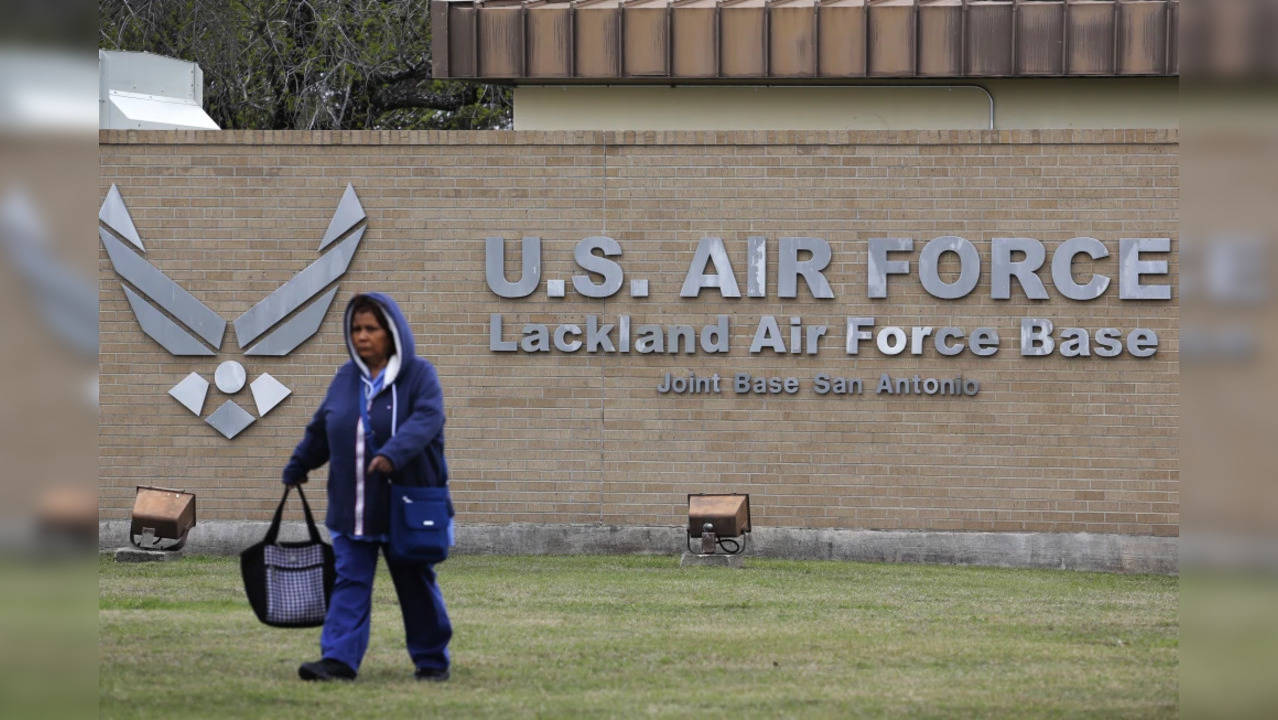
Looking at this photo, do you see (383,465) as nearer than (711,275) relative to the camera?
Yes

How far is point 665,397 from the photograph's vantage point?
14820 mm

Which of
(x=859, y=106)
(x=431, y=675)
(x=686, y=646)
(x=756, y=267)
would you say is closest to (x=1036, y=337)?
(x=756, y=267)

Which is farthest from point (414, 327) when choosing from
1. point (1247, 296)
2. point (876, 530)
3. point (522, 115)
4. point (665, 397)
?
point (1247, 296)

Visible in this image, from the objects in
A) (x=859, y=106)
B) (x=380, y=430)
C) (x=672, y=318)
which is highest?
(x=859, y=106)

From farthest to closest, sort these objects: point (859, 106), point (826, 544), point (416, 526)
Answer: point (859, 106)
point (826, 544)
point (416, 526)

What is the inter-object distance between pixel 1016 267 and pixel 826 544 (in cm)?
290

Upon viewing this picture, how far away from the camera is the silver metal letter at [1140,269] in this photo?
47.1 feet

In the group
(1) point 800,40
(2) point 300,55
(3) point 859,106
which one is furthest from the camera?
(2) point 300,55

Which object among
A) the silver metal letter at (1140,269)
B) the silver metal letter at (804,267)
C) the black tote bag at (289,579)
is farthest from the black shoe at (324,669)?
the silver metal letter at (1140,269)

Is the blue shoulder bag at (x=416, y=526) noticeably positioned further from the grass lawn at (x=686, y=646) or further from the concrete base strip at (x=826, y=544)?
the concrete base strip at (x=826, y=544)

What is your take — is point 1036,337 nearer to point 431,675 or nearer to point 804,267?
point 804,267

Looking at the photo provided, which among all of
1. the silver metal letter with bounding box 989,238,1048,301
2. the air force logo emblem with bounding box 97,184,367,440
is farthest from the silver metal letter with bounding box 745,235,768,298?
the air force logo emblem with bounding box 97,184,367,440

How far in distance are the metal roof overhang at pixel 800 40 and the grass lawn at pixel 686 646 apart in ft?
17.2

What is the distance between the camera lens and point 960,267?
1458 centimetres
